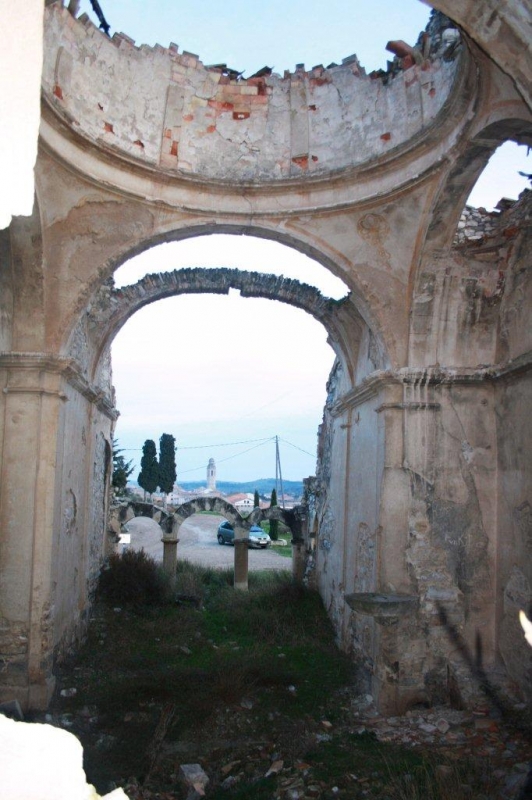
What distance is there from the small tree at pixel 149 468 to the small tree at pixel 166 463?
0.30 meters

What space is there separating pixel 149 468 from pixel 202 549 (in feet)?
21.2

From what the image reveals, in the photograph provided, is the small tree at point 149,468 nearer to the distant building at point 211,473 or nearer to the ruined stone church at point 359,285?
the ruined stone church at point 359,285

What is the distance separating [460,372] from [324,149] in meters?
3.18

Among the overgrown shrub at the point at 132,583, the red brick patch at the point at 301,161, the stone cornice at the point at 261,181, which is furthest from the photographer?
the overgrown shrub at the point at 132,583

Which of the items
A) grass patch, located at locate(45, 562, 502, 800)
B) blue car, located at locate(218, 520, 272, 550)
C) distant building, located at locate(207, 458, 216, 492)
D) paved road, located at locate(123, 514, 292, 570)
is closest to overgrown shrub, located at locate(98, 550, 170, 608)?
grass patch, located at locate(45, 562, 502, 800)

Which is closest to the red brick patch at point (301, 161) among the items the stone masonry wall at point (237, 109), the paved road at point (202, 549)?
the stone masonry wall at point (237, 109)

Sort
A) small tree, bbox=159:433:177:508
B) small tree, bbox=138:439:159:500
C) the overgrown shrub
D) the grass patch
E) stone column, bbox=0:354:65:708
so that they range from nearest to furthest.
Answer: the grass patch < stone column, bbox=0:354:65:708 < the overgrown shrub < small tree, bbox=138:439:159:500 < small tree, bbox=159:433:177:508

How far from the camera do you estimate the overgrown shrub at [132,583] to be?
11125 mm

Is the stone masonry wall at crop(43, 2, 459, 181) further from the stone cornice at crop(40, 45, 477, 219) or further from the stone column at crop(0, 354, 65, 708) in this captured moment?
the stone column at crop(0, 354, 65, 708)

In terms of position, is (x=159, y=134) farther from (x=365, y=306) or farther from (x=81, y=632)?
(x=81, y=632)

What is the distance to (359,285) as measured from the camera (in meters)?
7.46

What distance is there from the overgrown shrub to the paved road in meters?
7.53

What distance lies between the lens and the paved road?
2331cm

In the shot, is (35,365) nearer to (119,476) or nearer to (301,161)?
(301,161)
